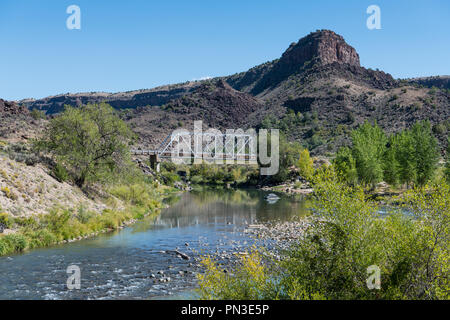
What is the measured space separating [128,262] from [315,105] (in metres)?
125

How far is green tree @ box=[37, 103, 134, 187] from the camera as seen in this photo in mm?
34719

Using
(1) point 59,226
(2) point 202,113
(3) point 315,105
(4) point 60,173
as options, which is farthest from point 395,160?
(2) point 202,113

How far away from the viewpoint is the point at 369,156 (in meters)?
53.2

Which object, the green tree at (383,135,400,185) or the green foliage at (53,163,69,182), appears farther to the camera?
the green tree at (383,135,400,185)

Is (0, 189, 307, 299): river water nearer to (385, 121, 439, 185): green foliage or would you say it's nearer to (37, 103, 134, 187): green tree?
(37, 103, 134, 187): green tree

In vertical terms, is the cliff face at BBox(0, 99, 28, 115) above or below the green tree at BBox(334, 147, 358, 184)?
above

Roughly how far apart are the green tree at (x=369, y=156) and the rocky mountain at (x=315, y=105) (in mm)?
30632

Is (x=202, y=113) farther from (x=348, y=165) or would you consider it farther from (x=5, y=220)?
(x=5, y=220)

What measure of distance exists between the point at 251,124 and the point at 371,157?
3945 inches

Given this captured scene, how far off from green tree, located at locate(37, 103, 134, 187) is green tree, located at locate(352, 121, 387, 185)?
29945mm

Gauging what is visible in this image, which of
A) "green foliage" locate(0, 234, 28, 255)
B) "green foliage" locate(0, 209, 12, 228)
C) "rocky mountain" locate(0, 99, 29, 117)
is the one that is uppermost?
"rocky mountain" locate(0, 99, 29, 117)

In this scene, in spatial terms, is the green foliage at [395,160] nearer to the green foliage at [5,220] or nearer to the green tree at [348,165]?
the green tree at [348,165]

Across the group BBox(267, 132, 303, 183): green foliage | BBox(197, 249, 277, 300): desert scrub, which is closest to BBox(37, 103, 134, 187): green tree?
BBox(197, 249, 277, 300): desert scrub

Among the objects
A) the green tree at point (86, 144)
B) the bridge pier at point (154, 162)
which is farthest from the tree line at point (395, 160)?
the bridge pier at point (154, 162)
